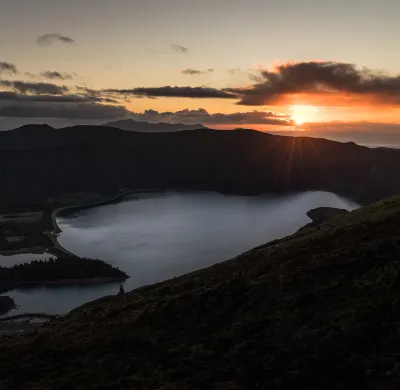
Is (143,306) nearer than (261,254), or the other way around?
(143,306)

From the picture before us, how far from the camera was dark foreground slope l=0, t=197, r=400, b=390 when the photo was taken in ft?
80.0

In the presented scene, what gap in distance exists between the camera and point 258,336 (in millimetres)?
29406

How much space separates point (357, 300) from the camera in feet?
97.5

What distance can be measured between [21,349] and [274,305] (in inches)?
886

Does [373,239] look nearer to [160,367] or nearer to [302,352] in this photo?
[302,352]

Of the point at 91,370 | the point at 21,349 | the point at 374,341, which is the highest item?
the point at 374,341

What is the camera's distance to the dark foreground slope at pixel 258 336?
24375 mm

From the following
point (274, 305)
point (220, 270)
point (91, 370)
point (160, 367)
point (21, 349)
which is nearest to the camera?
point (160, 367)

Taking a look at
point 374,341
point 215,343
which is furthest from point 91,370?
point 374,341

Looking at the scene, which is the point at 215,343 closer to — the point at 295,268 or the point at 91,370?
the point at 91,370

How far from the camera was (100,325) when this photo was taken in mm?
42406

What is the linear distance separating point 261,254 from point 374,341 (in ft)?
104

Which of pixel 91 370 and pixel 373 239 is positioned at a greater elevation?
pixel 373 239

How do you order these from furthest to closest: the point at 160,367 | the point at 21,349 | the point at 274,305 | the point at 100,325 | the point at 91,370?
the point at 100,325, the point at 21,349, the point at 274,305, the point at 91,370, the point at 160,367
